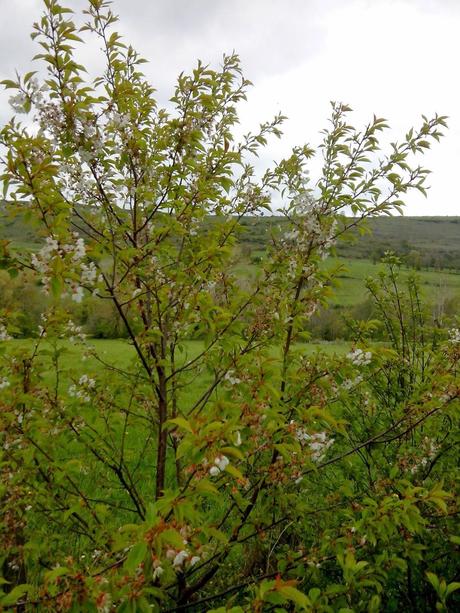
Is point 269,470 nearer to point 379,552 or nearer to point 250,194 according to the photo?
point 379,552

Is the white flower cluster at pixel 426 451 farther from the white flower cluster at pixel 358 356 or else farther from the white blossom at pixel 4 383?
the white blossom at pixel 4 383

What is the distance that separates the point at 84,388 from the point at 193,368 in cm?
98

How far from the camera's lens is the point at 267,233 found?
447 cm

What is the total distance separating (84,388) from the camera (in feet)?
12.3

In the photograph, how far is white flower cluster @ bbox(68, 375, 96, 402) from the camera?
12.1ft

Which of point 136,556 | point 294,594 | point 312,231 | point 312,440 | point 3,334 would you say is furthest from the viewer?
point 312,231

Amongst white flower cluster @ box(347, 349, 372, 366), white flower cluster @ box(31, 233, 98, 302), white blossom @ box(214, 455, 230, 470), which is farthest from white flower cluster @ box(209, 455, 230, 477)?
white flower cluster @ box(347, 349, 372, 366)

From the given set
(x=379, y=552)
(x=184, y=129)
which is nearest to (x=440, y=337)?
(x=379, y=552)

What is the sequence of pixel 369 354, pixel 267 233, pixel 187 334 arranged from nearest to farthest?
pixel 369 354
pixel 187 334
pixel 267 233

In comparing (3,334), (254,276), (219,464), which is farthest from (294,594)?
(254,276)

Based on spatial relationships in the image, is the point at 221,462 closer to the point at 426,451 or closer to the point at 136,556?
the point at 136,556

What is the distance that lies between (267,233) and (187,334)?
1543 millimetres

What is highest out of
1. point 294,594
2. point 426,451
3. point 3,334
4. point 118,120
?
point 118,120

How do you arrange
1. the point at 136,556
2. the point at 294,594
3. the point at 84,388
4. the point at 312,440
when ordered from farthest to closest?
the point at 84,388, the point at 312,440, the point at 294,594, the point at 136,556
